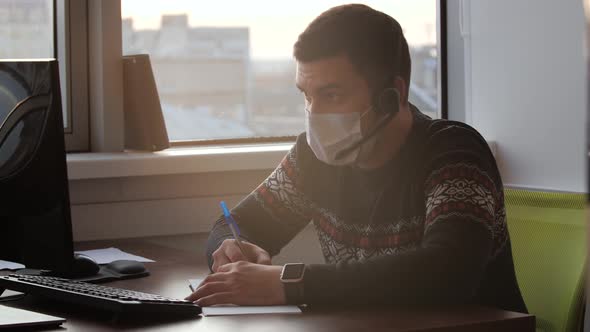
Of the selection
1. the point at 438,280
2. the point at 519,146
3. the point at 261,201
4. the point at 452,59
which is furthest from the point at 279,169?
the point at 452,59

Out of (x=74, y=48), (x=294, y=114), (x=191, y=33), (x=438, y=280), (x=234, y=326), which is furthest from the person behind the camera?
(x=294, y=114)

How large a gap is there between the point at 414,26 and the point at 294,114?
0.54 meters

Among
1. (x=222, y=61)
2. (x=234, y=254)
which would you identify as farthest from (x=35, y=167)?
(x=222, y=61)

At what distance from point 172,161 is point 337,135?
82 centimetres

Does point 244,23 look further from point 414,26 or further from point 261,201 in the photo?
point 261,201

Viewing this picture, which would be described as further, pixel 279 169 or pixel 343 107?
pixel 279 169

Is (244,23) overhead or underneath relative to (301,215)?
overhead

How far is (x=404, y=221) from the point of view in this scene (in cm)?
151

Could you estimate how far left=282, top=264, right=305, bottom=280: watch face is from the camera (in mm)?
1223

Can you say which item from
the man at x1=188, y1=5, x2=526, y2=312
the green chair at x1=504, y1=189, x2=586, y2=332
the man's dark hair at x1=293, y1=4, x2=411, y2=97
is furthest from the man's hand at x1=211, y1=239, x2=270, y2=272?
the green chair at x1=504, y1=189, x2=586, y2=332

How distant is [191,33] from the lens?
8.21 feet

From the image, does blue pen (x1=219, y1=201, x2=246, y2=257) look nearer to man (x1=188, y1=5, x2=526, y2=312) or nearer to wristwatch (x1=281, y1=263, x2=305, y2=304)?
man (x1=188, y1=5, x2=526, y2=312)

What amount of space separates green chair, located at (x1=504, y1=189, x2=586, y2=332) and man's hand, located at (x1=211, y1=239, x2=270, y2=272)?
1.92 feet

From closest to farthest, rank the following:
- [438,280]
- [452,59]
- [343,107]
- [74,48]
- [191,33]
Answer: [438,280]
[343,107]
[74,48]
[191,33]
[452,59]
